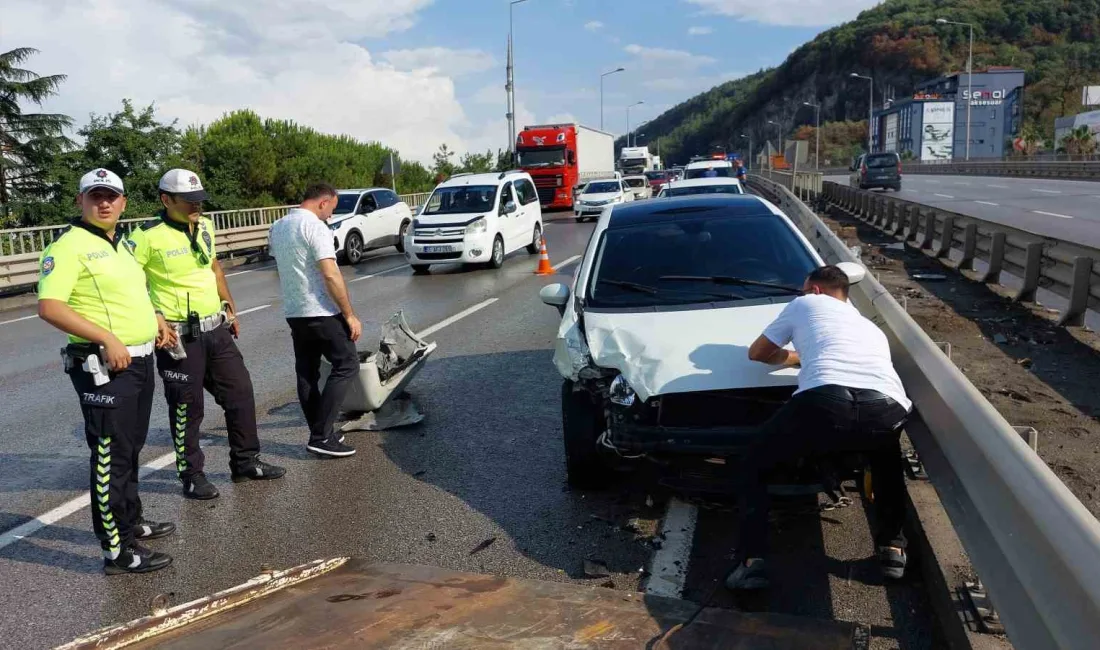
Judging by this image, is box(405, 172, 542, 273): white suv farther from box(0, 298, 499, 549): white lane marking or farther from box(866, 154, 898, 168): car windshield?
box(866, 154, 898, 168): car windshield

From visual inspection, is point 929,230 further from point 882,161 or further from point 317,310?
point 882,161

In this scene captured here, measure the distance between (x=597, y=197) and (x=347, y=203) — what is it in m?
12.1

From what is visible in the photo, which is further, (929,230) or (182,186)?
(929,230)

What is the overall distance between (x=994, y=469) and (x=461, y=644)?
1.98m

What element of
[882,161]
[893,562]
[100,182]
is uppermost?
[100,182]

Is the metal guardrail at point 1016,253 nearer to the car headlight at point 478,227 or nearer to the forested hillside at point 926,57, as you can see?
the car headlight at point 478,227

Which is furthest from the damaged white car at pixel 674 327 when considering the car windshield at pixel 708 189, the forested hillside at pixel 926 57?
the forested hillside at pixel 926 57

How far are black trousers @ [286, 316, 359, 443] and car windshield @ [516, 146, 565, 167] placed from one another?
33.8m

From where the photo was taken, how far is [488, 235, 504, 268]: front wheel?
18641 mm

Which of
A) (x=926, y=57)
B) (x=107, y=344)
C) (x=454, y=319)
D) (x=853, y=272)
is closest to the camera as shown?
(x=107, y=344)

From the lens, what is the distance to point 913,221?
771 inches

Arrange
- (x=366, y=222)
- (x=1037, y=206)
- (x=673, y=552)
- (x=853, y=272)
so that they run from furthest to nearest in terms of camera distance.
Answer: (x=1037, y=206) → (x=366, y=222) → (x=853, y=272) → (x=673, y=552)

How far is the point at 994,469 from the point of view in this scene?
3238mm

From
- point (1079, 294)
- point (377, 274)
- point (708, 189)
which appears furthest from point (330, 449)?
point (377, 274)
